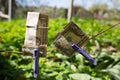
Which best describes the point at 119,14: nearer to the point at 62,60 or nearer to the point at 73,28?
the point at 62,60

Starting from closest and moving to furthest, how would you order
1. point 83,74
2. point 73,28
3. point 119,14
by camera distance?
point 73,28
point 83,74
point 119,14

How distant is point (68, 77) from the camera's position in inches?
147

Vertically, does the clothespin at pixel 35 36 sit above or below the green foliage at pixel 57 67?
above

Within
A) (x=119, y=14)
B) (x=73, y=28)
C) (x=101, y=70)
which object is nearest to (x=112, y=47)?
(x=101, y=70)

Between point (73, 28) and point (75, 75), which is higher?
point (73, 28)

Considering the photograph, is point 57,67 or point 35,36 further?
point 57,67

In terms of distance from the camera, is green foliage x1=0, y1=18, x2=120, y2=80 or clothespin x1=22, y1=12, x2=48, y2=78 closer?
clothespin x1=22, y1=12, x2=48, y2=78

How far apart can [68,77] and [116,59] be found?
111cm

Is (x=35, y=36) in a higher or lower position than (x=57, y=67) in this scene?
higher

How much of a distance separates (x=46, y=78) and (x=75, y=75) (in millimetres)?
341

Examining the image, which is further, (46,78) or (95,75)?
(95,75)

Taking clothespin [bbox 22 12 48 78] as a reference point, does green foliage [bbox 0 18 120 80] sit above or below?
below

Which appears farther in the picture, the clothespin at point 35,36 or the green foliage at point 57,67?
the green foliage at point 57,67

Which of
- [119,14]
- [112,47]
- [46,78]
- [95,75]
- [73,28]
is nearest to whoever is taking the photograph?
[73,28]
